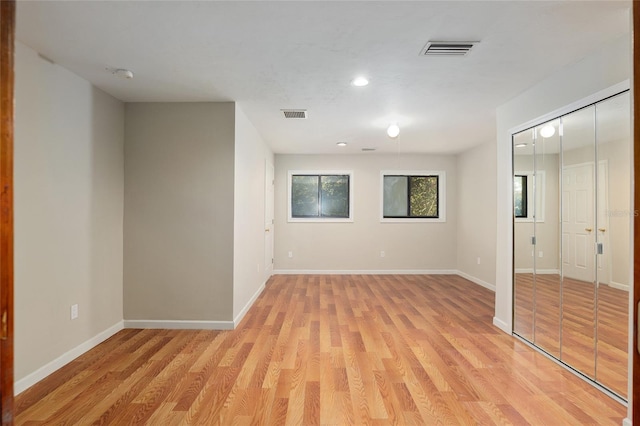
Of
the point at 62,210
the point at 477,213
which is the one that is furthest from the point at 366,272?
the point at 62,210

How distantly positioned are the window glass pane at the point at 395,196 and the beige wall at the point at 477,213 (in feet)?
3.62

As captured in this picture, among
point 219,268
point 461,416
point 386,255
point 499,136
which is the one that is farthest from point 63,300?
point 386,255

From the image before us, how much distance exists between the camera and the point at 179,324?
3.70 meters

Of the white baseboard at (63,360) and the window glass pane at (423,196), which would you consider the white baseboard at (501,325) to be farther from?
the white baseboard at (63,360)

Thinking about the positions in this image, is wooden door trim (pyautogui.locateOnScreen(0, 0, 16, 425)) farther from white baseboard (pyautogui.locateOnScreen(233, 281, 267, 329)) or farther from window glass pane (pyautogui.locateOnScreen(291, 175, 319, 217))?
window glass pane (pyautogui.locateOnScreen(291, 175, 319, 217))

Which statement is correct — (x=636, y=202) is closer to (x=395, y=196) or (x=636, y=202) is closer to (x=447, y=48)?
(x=447, y=48)

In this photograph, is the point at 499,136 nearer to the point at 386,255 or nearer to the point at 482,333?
the point at 482,333

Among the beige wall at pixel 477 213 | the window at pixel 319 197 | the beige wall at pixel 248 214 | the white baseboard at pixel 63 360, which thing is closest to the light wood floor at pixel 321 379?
the white baseboard at pixel 63 360

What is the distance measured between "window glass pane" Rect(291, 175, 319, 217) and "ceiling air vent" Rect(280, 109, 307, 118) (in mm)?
2891

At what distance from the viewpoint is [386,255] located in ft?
22.9

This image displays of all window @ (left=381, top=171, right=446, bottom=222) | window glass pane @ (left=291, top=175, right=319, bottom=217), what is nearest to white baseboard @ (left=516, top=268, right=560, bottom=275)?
window @ (left=381, top=171, right=446, bottom=222)

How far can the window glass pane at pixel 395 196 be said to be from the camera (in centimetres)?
710

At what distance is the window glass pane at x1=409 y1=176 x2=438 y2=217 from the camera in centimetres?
710

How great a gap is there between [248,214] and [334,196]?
114 inches
